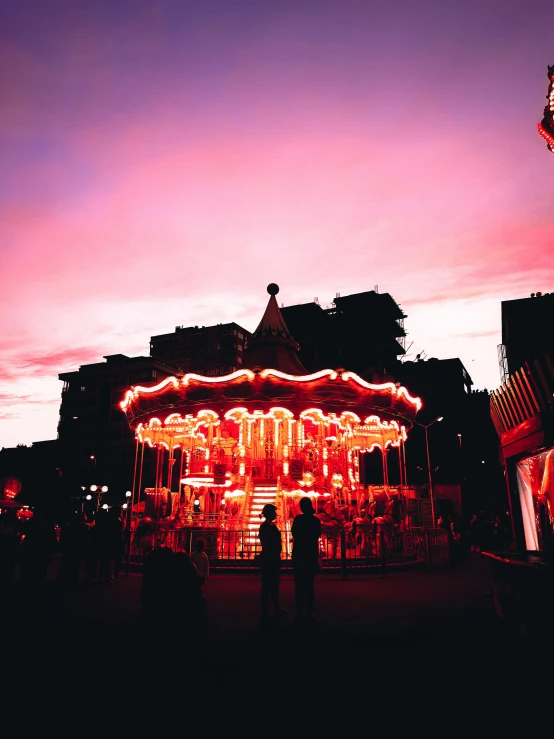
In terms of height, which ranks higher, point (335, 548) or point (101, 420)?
point (101, 420)

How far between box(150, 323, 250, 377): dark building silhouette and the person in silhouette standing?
6064 centimetres

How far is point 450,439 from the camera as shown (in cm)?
4922

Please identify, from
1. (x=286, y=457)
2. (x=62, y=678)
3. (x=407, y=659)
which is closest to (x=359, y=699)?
(x=407, y=659)

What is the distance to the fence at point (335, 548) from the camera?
1327cm

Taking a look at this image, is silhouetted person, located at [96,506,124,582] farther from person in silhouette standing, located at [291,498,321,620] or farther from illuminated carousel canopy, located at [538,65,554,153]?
illuminated carousel canopy, located at [538,65,554,153]

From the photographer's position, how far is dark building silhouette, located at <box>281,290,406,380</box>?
54.5m

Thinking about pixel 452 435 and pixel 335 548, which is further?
pixel 452 435

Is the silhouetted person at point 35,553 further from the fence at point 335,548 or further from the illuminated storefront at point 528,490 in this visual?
the illuminated storefront at point 528,490

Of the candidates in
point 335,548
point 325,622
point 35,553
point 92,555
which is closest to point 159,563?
point 325,622

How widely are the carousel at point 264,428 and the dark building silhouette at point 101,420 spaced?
44.9 metres

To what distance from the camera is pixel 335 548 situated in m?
13.1

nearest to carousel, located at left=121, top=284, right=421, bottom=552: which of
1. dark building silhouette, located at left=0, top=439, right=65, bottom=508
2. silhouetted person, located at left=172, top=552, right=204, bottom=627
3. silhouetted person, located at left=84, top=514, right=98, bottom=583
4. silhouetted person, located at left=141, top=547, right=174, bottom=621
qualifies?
silhouetted person, located at left=84, top=514, right=98, bottom=583

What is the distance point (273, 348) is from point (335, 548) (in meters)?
8.02

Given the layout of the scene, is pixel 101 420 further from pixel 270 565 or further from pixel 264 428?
pixel 270 565
